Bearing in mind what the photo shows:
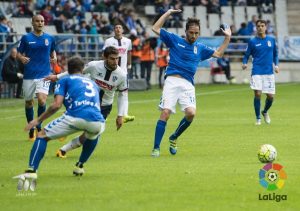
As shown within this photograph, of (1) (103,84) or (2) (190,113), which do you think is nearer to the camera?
(1) (103,84)

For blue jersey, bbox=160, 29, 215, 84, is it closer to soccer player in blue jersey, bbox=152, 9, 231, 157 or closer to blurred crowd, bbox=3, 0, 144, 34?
soccer player in blue jersey, bbox=152, 9, 231, 157

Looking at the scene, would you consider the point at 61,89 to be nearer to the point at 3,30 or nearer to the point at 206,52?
the point at 206,52

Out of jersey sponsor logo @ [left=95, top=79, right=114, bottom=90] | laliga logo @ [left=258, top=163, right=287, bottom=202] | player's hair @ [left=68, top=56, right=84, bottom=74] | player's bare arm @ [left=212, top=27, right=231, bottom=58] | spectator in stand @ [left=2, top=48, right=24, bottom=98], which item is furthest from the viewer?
spectator in stand @ [left=2, top=48, right=24, bottom=98]

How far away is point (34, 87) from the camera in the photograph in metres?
20.1

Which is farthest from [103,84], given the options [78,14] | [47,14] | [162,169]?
[78,14]

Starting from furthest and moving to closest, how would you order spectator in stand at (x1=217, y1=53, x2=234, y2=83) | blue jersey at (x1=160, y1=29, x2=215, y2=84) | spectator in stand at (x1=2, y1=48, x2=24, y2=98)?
spectator in stand at (x1=217, y1=53, x2=234, y2=83) < spectator in stand at (x1=2, y1=48, x2=24, y2=98) < blue jersey at (x1=160, y1=29, x2=215, y2=84)

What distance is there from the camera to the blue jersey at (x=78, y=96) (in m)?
13.2

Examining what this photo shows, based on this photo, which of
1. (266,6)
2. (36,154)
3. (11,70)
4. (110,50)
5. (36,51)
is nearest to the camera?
(36,154)

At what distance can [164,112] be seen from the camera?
16.8 metres

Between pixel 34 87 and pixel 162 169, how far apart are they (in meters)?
6.06

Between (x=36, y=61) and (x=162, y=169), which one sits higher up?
(x=36, y=61)

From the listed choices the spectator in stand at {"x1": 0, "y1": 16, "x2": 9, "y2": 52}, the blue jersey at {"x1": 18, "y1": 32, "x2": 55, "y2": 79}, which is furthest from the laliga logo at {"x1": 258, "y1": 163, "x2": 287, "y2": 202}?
the spectator in stand at {"x1": 0, "y1": 16, "x2": 9, "y2": 52}

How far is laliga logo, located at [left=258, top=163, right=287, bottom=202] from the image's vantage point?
39.4ft

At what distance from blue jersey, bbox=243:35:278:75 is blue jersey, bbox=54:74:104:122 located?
10956 mm
